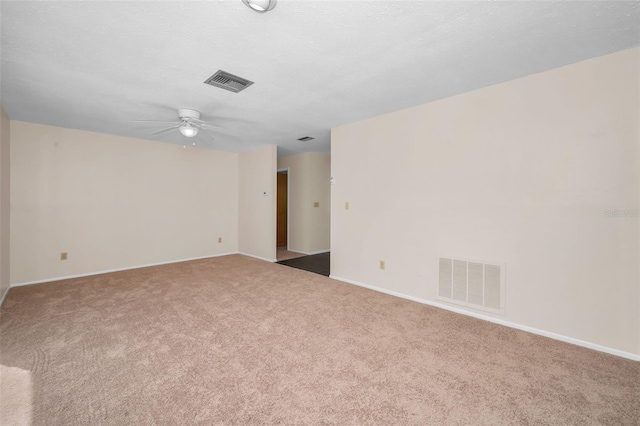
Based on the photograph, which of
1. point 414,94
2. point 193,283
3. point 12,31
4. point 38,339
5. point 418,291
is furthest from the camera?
point 193,283

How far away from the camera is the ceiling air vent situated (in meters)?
2.53

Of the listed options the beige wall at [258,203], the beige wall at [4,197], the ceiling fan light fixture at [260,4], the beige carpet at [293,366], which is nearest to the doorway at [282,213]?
the beige wall at [258,203]

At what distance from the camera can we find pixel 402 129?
11.4 feet

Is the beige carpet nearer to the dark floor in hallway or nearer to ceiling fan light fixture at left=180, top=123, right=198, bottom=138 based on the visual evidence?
the dark floor in hallway

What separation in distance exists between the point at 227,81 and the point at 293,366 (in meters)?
2.65

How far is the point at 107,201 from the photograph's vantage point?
4.70 metres

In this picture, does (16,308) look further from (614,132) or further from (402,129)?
(614,132)

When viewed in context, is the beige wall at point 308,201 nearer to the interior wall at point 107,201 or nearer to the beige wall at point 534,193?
the interior wall at point 107,201

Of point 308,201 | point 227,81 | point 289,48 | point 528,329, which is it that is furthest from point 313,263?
point 289,48

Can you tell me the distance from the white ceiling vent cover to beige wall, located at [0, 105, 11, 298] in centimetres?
538

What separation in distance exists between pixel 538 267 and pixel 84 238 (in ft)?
20.9

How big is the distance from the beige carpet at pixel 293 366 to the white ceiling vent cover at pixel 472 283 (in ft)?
0.80

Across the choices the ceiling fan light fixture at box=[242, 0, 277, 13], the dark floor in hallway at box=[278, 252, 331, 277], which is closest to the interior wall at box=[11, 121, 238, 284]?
the dark floor in hallway at box=[278, 252, 331, 277]

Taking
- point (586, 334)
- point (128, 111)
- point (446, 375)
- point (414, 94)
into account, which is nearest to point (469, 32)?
point (414, 94)
